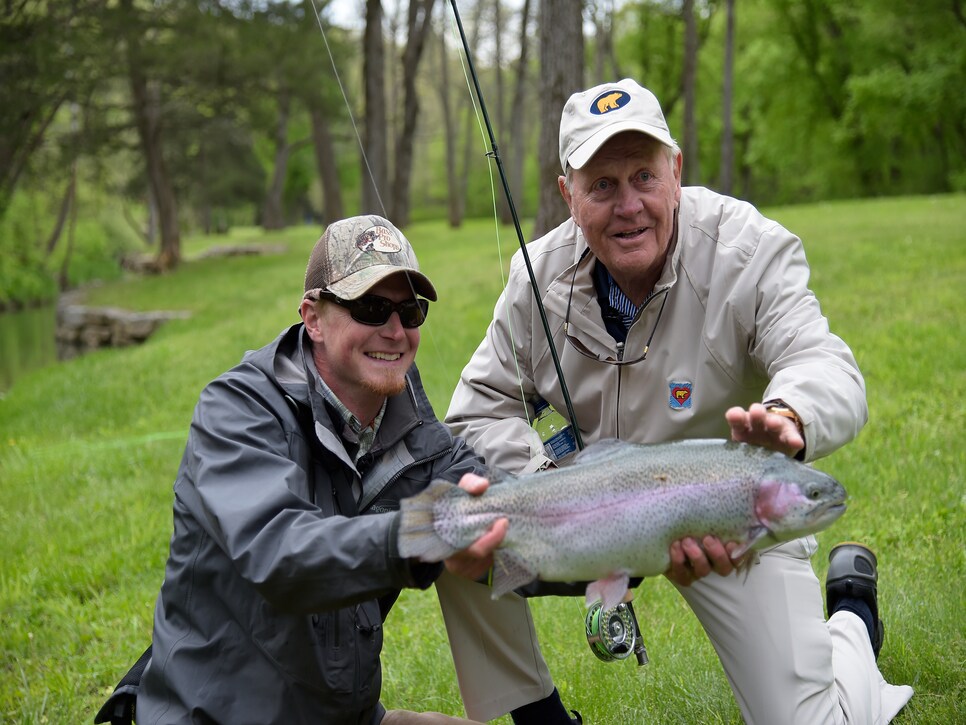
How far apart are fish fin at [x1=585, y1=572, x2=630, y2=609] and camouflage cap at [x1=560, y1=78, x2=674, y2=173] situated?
63.2 inches

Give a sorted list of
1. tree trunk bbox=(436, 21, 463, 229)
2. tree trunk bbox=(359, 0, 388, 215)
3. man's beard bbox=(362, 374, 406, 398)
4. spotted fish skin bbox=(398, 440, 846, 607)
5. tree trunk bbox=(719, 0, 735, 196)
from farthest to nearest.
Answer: tree trunk bbox=(436, 21, 463, 229) → tree trunk bbox=(719, 0, 735, 196) → tree trunk bbox=(359, 0, 388, 215) → man's beard bbox=(362, 374, 406, 398) → spotted fish skin bbox=(398, 440, 846, 607)

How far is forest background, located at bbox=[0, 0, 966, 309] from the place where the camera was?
19516 millimetres

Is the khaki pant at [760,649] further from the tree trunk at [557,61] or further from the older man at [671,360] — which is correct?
the tree trunk at [557,61]

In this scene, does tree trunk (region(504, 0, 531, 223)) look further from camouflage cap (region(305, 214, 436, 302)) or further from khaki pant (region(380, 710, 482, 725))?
khaki pant (region(380, 710, 482, 725))

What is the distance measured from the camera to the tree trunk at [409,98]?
27.0 m

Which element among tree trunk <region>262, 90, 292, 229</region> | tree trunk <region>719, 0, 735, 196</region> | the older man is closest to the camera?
the older man

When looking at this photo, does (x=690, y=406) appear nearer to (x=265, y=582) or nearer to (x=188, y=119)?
(x=265, y=582)

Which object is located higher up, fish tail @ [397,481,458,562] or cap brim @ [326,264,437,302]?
cap brim @ [326,264,437,302]

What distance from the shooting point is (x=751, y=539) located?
8.96ft

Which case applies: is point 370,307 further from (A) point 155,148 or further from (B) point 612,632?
(A) point 155,148

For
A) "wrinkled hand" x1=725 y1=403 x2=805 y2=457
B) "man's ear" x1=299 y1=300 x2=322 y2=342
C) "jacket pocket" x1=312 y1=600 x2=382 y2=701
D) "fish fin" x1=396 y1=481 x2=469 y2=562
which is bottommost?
"jacket pocket" x1=312 y1=600 x2=382 y2=701

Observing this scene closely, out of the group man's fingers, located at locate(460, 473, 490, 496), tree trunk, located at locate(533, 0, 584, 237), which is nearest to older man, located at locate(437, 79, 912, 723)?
man's fingers, located at locate(460, 473, 490, 496)

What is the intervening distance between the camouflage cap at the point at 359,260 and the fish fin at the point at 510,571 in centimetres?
106

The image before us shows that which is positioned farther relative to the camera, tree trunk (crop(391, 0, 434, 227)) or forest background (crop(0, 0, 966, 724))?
tree trunk (crop(391, 0, 434, 227))
